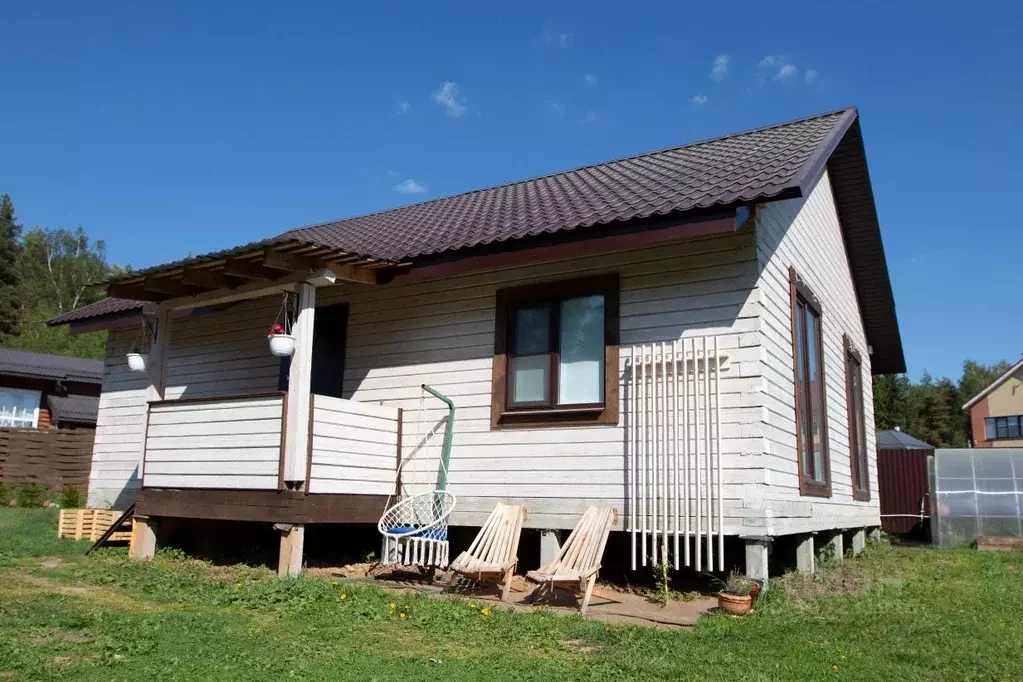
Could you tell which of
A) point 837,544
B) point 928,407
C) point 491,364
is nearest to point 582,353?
point 491,364

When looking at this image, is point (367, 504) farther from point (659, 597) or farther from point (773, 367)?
point (773, 367)

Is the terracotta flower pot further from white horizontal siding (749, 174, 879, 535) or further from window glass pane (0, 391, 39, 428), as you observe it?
window glass pane (0, 391, 39, 428)

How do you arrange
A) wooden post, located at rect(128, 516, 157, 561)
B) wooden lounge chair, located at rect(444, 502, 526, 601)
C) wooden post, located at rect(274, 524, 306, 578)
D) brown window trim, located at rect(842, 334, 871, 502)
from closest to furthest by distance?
1. wooden lounge chair, located at rect(444, 502, 526, 601)
2. wooden post, located at rect(274, 524, 306, 578)
3. wooden post, located at rect(128, 516, 157, 561)
4. brown window trim, located at rect(842, 334, 871, 502)

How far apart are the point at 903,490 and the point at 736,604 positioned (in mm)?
13406

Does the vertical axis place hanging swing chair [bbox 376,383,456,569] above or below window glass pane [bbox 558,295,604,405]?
below

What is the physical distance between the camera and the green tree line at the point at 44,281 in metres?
43.7

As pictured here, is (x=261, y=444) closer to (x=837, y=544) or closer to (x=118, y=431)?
(x=118, y=431)

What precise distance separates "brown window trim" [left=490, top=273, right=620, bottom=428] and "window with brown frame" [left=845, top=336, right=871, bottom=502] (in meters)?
5.96

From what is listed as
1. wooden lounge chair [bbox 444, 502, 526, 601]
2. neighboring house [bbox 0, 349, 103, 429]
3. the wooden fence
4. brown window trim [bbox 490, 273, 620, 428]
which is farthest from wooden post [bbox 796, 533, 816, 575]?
neighboring house [bbox 0, 349, 103, 429]

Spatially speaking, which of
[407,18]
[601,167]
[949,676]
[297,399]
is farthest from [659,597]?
[407,18]

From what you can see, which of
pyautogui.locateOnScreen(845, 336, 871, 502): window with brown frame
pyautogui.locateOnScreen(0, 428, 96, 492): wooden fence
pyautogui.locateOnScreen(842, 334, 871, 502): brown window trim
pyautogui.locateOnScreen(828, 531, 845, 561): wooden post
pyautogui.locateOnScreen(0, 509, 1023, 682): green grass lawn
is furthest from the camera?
pyautogui.locateOnScreen(0, 428, 96, 492): wooden fence

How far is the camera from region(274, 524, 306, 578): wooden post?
8141 millimetres

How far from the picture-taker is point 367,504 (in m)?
8.95

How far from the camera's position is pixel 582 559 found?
23.8 ft
